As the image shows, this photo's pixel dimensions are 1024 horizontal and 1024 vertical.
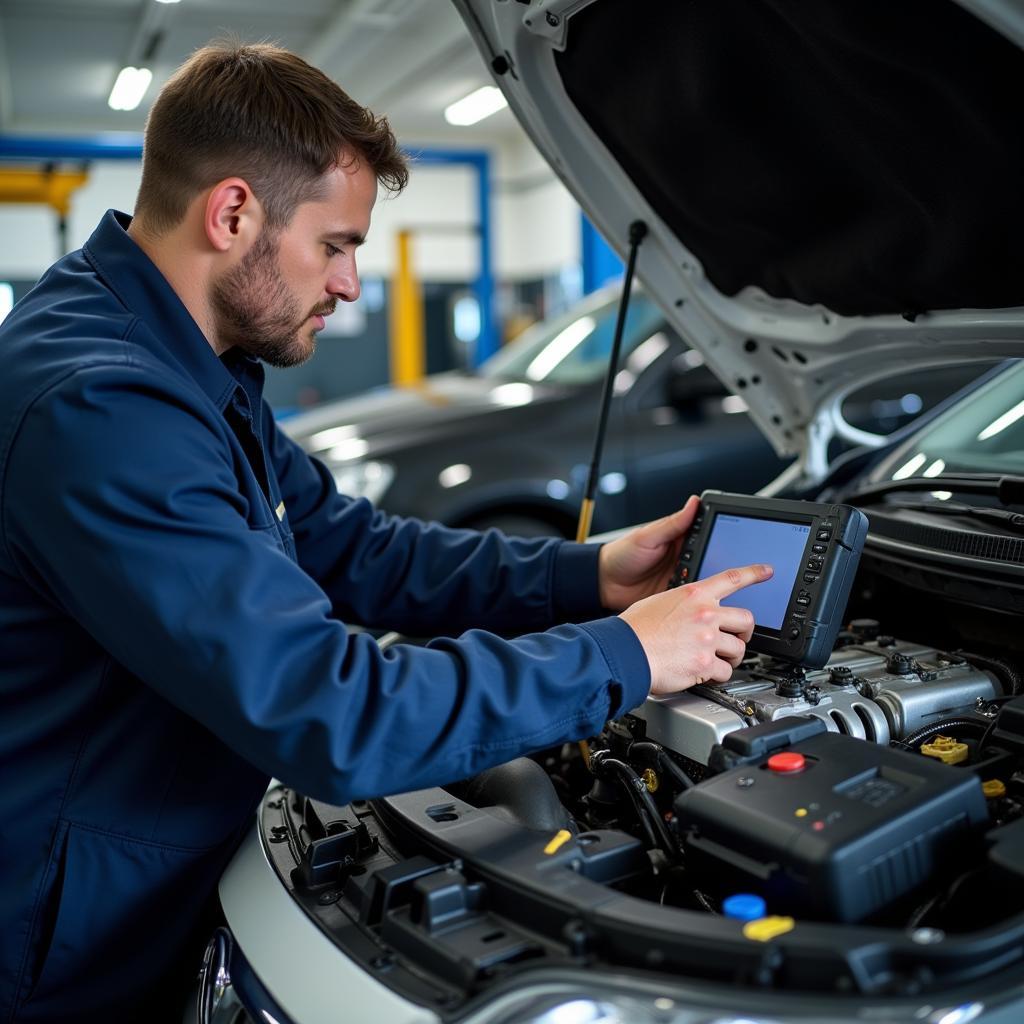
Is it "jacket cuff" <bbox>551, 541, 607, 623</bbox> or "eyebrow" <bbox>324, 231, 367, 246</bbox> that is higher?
"eyebrow" <bbox>324, 231, 367, 246</bbox>

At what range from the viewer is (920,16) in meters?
1.21

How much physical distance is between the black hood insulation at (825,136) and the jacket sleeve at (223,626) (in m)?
0.84

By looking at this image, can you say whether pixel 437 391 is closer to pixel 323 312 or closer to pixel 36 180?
pixel 323 312

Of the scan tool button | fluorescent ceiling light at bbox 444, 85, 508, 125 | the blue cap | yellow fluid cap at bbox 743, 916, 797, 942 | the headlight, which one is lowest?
the headlight

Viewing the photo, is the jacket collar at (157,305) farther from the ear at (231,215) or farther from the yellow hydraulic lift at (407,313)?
the yellow hydraulic lift at (407,313)

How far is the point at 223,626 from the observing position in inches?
43.2

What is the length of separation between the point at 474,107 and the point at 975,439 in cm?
1105

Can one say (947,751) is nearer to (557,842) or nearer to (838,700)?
(838,700)

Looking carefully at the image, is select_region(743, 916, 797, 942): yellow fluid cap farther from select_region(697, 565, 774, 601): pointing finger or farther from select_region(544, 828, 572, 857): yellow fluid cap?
select_region(697, 565, 774, 601): pointing finger

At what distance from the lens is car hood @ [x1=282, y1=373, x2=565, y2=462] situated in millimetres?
3838

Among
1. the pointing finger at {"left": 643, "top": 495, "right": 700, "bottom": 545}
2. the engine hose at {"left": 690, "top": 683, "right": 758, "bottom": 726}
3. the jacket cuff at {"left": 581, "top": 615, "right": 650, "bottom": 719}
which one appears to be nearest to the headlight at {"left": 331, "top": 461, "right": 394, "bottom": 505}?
the pointing finger at {"left": 643, "top": 495, "right": 700, "bottom": 545}

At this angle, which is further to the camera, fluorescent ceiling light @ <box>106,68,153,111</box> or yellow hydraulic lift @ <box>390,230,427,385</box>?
yellow hydraulic lift @ <box>390,230,427,385</box>

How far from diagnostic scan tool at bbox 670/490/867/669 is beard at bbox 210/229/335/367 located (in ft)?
2.27

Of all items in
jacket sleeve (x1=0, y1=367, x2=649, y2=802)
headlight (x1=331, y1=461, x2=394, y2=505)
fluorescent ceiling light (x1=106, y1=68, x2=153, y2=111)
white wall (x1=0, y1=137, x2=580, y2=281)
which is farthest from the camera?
white wall (x1=0, y1=137, x2=580, y2=281)
